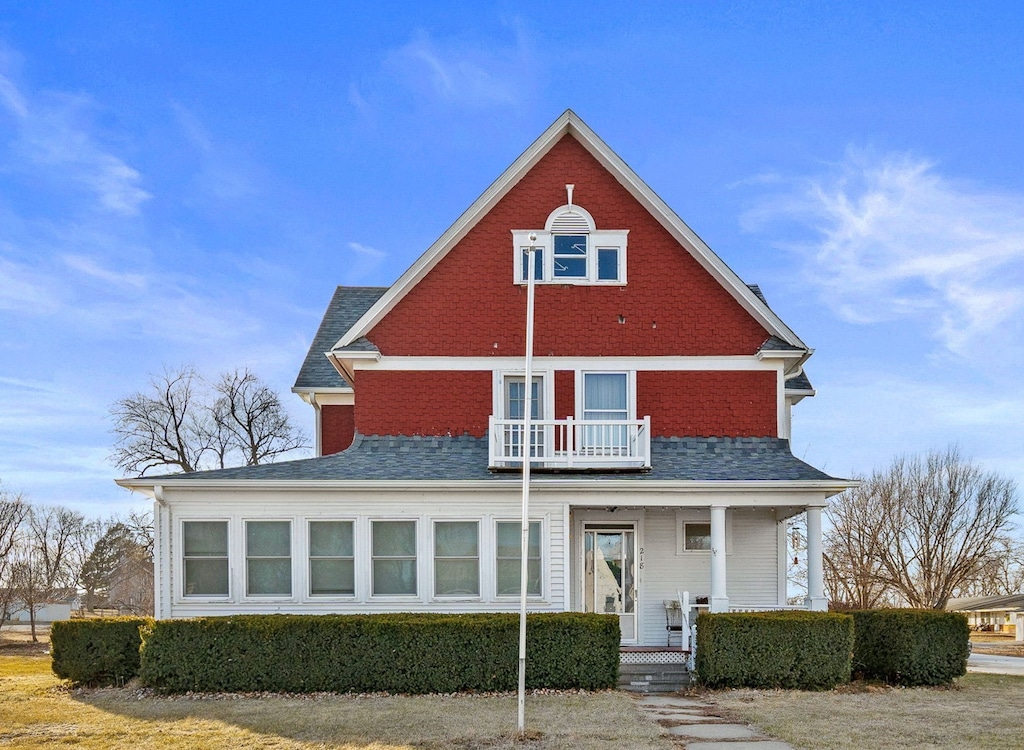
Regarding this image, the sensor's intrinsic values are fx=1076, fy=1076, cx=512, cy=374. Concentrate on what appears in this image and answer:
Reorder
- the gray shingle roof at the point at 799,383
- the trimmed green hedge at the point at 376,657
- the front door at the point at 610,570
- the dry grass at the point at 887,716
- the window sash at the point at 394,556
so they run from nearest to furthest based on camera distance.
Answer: the dry grass at the point at 887,716 < the trimmed green hedge at the point at 376,657 < the window sash at the point at 394,556 < the front door at the point at 610,570 < the gray shingle roof at the point at 799,383

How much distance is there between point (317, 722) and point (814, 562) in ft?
32.5

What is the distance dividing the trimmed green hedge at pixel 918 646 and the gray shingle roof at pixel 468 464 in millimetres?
2833

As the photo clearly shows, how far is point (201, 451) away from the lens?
4394cm

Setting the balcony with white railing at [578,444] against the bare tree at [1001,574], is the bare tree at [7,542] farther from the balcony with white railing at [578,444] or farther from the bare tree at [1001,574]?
the bare tree at [1001,574]

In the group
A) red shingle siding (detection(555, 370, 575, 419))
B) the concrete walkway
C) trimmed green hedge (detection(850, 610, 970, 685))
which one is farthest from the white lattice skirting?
red shingle siding (detection(555, 370, 575, 419))

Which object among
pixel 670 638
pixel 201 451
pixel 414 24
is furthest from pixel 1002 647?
pixel 414 24

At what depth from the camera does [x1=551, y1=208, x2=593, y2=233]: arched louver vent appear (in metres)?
22.1

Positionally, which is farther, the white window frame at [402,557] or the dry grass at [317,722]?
the white window frame at [402,557]

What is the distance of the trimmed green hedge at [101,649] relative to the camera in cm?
1780

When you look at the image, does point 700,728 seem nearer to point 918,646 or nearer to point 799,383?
point 918,646

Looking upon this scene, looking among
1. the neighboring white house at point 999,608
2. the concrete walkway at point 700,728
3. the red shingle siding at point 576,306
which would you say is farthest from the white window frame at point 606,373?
the neighboring white house at point 999,608

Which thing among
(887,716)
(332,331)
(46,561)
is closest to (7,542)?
(46,561)

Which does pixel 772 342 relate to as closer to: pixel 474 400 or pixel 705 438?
pixel 705 438

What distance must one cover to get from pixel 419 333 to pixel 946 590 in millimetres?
32733
